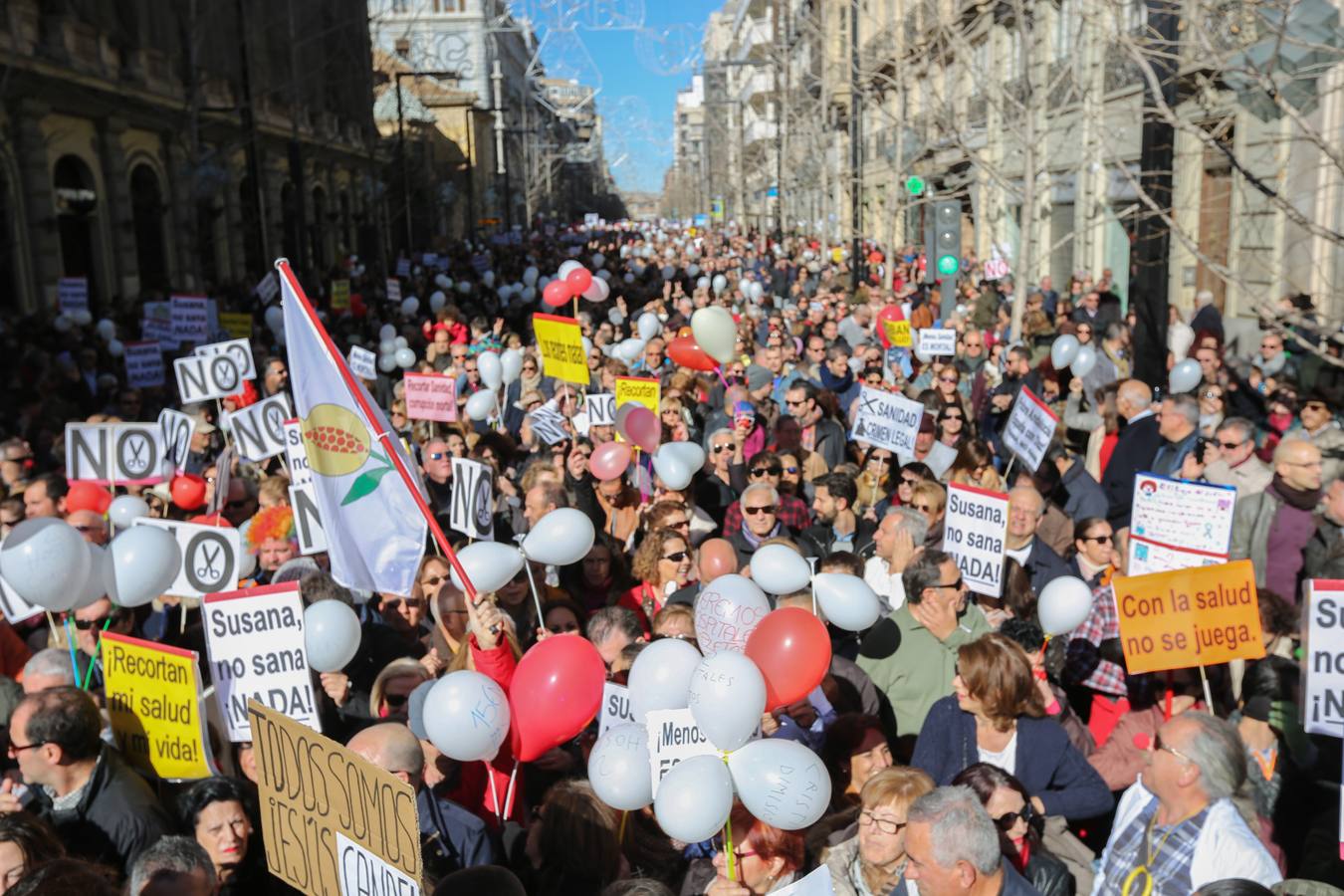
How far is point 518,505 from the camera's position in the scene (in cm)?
813

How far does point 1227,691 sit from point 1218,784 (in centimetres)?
224

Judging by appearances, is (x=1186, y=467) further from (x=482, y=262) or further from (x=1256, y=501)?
(x=482, y=262)

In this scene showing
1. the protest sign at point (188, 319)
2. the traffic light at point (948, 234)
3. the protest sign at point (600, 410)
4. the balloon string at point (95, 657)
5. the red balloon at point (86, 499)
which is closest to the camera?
the balloon string at point (95, 657)

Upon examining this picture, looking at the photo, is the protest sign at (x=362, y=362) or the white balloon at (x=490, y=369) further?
the protest sign at (x=362, y=362)

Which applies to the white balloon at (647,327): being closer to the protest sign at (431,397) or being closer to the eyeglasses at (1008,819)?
the protest sign at (431,397)

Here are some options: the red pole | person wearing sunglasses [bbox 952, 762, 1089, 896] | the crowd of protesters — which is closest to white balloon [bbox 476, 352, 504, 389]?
the crowd of protesters

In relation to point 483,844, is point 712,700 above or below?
above

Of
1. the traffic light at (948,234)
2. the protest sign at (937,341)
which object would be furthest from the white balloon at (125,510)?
the traffic light at (948,234)

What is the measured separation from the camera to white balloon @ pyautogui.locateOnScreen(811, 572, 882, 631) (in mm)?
5004

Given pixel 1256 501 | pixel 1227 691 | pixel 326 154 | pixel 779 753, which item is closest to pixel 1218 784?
pixel 779 753

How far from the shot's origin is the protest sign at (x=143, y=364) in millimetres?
12203

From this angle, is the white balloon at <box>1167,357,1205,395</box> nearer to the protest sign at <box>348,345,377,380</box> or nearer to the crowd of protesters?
the crowd of protesters

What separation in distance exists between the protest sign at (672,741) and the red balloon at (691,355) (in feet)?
23.3

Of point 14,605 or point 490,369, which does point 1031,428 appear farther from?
point 14,605
